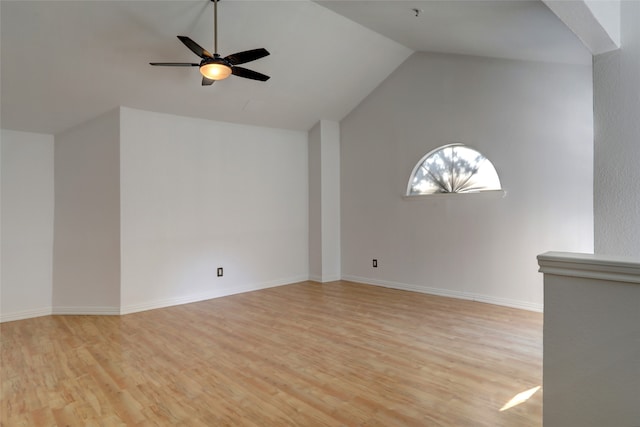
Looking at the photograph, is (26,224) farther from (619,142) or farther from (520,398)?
(619,142)

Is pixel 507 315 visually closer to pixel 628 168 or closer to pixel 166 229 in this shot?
pixel 628 168

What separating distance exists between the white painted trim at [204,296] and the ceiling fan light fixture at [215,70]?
114 inches

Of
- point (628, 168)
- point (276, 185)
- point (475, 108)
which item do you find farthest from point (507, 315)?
point (276, 185)

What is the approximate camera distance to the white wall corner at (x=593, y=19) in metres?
2.10

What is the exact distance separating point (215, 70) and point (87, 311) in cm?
325

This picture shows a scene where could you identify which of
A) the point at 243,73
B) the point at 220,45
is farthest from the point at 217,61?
the point at 220,45

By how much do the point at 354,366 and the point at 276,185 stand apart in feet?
11.9

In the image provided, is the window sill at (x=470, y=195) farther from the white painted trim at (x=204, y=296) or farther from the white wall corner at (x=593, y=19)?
the white painted trim at (x=204, y=296)

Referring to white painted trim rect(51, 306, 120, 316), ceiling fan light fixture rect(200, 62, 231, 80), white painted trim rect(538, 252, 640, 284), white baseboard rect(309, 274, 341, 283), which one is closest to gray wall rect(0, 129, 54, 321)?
white painted trim rect(51, 306, 120, 316)

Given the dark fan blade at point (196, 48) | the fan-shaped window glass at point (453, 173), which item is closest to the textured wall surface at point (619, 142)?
the fan-shaped window glass at point (453, 173)

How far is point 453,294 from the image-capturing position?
4.87m

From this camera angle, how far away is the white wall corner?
6.89ft

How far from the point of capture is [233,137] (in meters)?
5.37

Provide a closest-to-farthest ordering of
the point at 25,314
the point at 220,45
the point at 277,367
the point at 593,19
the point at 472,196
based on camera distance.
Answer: the point at 593,19 < the point at 277,367 < the point at 220,45 < the point at 25,314 < the point at 472,196
